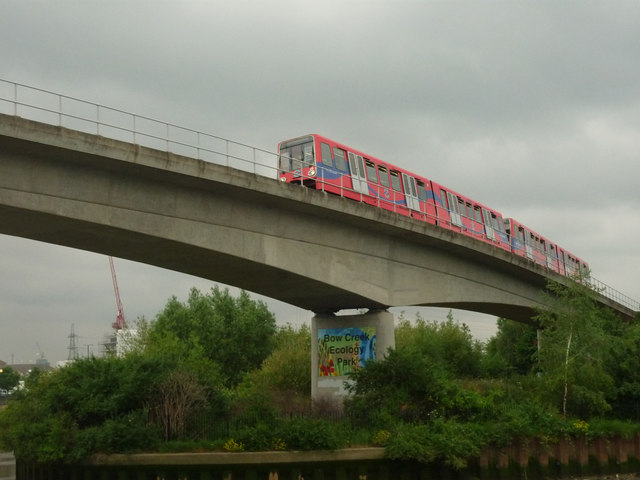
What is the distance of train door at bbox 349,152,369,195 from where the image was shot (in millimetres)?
33594

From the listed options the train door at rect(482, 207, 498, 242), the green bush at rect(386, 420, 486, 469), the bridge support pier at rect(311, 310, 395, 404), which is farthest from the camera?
the train door at rect(482, 207, 498, 242)

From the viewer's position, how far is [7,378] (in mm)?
157000

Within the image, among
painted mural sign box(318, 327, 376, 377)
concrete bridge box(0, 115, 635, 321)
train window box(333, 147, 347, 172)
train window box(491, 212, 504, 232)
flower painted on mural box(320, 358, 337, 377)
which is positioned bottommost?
flower painted on mural box(320, 358, 337, 377)

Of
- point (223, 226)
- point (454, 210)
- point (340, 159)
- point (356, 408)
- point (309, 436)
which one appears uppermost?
point (340, 159)

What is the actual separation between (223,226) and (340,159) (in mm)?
8682

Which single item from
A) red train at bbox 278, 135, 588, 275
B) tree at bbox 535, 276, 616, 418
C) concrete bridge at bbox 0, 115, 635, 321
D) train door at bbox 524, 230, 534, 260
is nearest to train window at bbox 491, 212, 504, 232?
red train at bbox 278, 135, 588, 275

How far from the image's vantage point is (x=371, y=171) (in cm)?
→ 3478

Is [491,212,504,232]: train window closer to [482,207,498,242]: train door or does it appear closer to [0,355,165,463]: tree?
[482,207,498,242]: train door

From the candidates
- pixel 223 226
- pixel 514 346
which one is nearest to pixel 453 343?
pixel 514 346

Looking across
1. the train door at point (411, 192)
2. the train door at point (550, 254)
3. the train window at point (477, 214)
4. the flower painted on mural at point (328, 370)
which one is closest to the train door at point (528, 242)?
the train door at point (550, 254)

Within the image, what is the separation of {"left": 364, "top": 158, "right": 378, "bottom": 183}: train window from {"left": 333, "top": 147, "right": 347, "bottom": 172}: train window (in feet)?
4.75

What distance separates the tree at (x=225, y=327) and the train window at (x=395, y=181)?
27.0m

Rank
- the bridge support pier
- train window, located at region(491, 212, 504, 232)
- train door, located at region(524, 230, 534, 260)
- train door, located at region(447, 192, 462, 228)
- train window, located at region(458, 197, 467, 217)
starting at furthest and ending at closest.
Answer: train door, located at region(524, 230, 534, 260), train window, located at region(491, 212, 504, 232), train window, located at region(458, 197, 467, 217), train door, located at region(447, 192, 462, 228), the bridge support pier

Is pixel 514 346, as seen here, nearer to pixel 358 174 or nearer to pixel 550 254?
pixel 550 254
